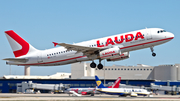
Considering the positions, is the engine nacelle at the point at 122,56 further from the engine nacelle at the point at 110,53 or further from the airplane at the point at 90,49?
the engine nacelle at the point at 110,53

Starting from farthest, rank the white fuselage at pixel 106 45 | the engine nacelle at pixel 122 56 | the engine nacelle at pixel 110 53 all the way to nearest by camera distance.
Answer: the engine nacelle at pixel 122 56, the engine nacelle at pixel 110 53, the white fuselage at pixel 106 45

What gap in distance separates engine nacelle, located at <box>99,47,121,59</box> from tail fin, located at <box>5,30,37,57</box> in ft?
53.8

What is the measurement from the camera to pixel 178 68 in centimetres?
16900

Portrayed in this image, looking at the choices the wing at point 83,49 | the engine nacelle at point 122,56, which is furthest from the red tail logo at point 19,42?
the engine nacelle at point 122,56

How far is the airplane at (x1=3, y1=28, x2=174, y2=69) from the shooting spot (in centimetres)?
5381

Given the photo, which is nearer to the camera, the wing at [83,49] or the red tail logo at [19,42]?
the wing at [83,49]

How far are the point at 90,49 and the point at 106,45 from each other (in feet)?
10.4

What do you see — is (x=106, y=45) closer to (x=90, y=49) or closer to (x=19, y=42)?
(x=90, y=49)

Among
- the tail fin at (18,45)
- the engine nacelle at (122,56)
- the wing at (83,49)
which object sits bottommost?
the engine nacelle at (122,56)

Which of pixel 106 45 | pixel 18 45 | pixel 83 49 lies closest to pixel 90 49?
pixel 83 49

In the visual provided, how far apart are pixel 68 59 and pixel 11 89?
73.4 m

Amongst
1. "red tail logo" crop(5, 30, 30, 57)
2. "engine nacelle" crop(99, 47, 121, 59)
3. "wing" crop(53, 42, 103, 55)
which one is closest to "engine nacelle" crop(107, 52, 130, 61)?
"engine nacelle" crop(99, 47, 121, 59)

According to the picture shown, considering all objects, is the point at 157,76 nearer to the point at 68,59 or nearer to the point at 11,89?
the point at 11,89

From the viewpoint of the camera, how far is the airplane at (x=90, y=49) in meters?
53.8
